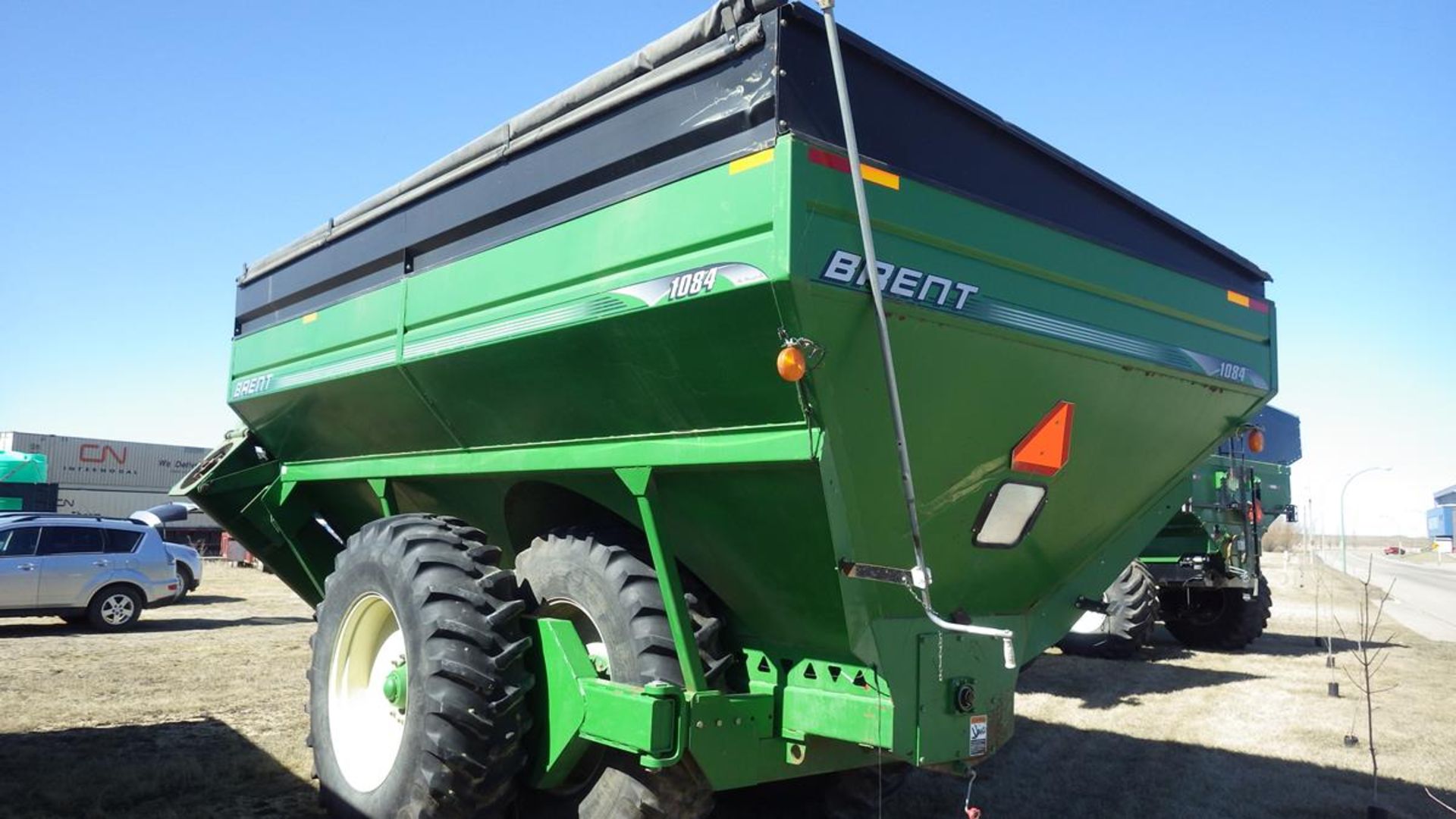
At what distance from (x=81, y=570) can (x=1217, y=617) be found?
49.4 feet

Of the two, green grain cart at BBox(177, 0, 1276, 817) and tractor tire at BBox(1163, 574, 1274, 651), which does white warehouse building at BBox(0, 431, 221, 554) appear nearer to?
tractor tire at BBox(1163, 574, 1274, 651)

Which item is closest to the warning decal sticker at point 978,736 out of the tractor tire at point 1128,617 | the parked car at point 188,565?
the tractor tire at point 1128,617

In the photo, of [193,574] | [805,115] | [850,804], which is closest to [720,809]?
[850,804]

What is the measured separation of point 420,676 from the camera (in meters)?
3.75

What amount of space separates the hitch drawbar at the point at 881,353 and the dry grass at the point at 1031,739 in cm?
195

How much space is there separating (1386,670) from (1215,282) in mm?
8339

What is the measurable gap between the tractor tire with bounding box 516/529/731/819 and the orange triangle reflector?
51.7 inches

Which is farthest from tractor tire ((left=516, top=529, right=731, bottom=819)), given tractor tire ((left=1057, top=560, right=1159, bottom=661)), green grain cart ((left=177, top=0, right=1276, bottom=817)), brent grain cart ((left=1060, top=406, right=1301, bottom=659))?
tractor tire ((left=1057, top=560, right=1159, bottom=661))

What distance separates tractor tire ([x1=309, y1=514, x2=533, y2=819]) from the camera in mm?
3637

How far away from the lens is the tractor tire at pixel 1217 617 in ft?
39.7

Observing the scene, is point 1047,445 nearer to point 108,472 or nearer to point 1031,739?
point 1031,739

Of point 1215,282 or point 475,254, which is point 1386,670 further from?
point 475,254

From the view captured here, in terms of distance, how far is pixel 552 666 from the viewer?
3744mm

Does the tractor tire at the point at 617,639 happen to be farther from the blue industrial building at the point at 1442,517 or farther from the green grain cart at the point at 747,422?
the blue industrial building at the point at 1442,517
